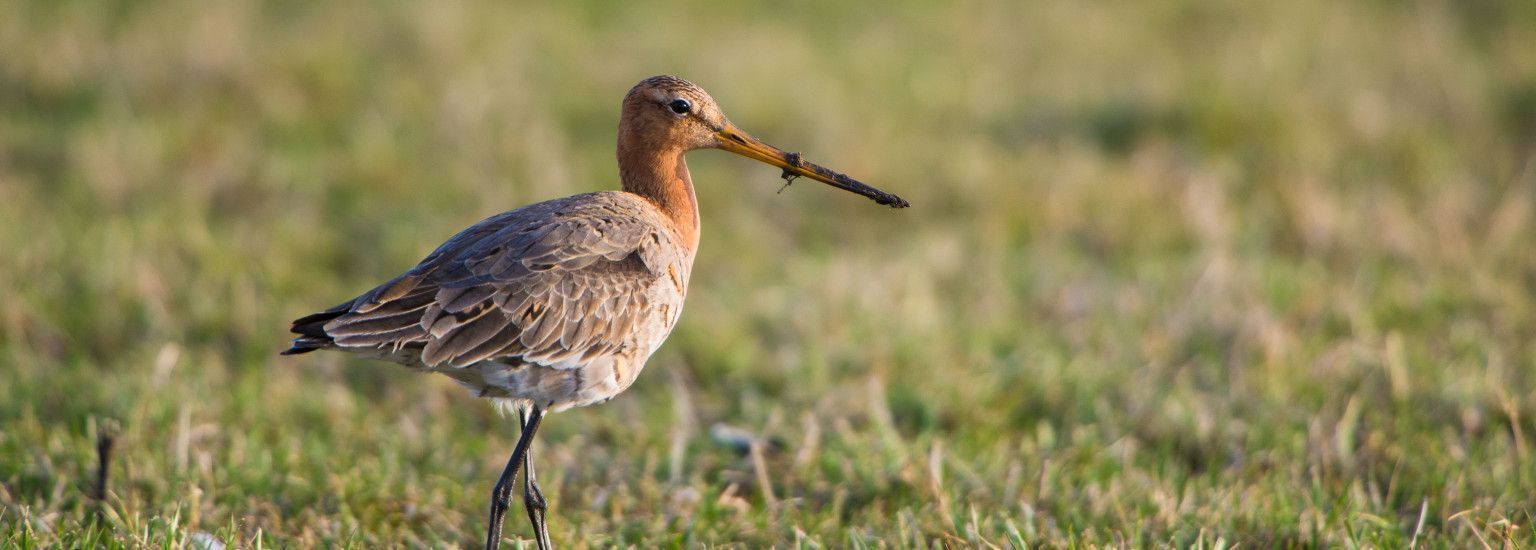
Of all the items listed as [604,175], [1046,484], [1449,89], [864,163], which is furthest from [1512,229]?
[604,175]

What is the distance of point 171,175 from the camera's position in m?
8.17

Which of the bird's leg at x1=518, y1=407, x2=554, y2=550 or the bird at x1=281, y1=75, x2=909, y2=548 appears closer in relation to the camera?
the bird at x1=281, y1=75, x2=909, y2=548

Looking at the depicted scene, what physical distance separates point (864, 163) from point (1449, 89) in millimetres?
4346

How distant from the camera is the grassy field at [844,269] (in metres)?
5.07

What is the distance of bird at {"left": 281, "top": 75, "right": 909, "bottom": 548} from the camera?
4395 mm

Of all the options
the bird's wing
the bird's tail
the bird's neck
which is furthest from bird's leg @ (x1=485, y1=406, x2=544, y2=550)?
the bird's neck

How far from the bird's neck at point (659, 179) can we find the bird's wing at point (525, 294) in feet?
1.17

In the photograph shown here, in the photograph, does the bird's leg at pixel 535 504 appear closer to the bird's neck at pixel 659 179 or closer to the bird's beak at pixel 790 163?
the bird's neck at pixel 659 179

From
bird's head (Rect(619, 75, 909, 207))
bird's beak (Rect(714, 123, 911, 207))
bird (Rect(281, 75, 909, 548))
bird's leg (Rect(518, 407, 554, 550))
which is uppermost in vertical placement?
bird's head (Rect(619, 75, 909, 207))

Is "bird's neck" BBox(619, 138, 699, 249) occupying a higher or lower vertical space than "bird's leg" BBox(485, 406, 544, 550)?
higher

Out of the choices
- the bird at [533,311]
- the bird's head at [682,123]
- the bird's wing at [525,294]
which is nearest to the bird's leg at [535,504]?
the bird at [533,311]

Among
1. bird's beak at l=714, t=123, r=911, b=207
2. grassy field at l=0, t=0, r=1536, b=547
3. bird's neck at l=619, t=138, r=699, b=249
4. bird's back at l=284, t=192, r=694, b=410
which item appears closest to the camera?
bird's back at l=284, t=192, r=694, b=410

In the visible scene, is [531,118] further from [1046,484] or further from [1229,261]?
[1046,484]

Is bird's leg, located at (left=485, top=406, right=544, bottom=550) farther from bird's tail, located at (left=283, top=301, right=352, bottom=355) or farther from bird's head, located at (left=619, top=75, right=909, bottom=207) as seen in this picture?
bird's head, located at (left=619, top=75, right=909, bottom=207)
